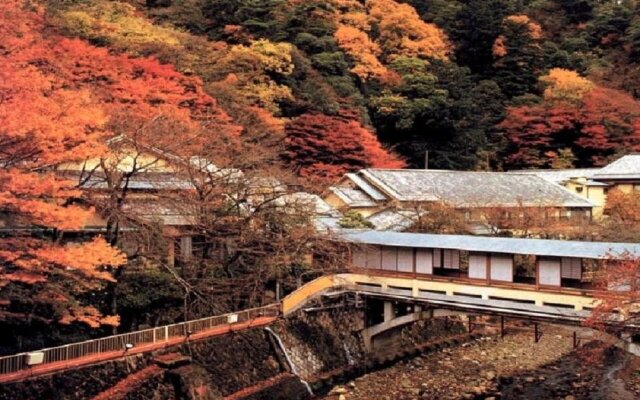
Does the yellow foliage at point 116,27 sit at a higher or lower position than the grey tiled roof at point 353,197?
higher

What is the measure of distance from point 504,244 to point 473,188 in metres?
15.8

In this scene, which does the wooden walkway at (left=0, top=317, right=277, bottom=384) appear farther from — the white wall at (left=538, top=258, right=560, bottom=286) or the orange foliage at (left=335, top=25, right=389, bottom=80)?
the orange foliage at (left=335, top=25, right=389, bottom=80)

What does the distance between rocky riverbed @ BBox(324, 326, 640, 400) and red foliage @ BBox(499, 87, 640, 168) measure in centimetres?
2564

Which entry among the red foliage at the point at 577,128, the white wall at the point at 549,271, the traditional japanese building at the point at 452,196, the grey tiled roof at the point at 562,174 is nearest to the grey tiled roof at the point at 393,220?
the traditional japanese building at the point at 452,196

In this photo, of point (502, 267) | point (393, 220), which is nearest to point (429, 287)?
point (502, 267)

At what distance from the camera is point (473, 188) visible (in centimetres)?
3669

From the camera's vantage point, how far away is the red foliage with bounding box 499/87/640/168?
156 feet

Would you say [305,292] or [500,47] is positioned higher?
[500,47]

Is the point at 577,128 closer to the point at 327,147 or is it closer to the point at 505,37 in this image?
the point at 505,37

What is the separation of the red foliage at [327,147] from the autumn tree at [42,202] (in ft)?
67.0

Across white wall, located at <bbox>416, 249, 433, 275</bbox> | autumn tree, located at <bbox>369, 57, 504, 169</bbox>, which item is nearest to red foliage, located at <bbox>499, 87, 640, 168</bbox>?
autumn tree, located at <bbox>369, 57, 504, 169</bbox>

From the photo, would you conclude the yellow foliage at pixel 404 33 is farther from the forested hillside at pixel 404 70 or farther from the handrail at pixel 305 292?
the handrail at pixel 305 292

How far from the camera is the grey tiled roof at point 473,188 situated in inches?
1329

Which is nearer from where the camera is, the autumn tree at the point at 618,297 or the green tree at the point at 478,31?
the autumn tree at the point at 618,297
